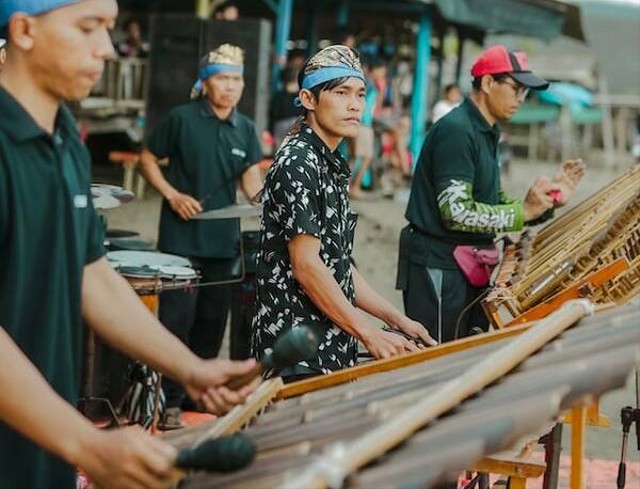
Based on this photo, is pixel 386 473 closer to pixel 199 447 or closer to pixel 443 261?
pixel 199 447

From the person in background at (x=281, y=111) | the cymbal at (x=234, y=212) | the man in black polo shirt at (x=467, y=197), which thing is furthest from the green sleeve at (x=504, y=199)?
the person in background at (x=281, y=111)

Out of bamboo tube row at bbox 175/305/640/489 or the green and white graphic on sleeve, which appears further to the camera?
the green and white graphic on sleeve

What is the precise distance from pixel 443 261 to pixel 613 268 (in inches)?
60.2

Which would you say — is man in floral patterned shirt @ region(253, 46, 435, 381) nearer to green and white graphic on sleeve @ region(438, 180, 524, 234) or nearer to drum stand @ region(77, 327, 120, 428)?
green and white graphic on sleeve @ region(438, 180, 524, 234)

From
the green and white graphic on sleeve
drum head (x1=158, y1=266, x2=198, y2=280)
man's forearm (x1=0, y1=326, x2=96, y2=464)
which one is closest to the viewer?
man's forearm (x1=0, y1=326, x2=96, y2=464)

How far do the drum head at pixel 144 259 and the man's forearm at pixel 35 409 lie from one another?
3766 millimetres

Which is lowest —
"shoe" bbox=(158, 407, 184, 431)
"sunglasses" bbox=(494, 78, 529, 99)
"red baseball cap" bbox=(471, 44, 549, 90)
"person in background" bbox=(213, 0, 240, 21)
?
"shoe" bbox=(158, 407, 184, 431)

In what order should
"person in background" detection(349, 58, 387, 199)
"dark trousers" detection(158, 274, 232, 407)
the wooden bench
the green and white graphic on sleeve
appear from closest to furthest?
1. the wooden bench
2. the green and white graphic on sleeve
3. "dark trousers" detection(158, 274, 232, 407)
4. "person in background" detection(349, 58, 387, 199)

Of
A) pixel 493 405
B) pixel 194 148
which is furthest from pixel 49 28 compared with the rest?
pixel 194 148

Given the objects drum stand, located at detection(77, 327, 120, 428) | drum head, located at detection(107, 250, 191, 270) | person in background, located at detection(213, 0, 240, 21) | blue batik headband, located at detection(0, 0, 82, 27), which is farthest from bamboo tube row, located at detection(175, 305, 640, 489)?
person in background, located at detection(213, 0, 240, 21)

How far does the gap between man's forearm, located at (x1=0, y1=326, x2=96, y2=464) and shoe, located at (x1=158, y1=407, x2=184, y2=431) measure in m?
4.64

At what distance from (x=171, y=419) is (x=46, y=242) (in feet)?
15.2

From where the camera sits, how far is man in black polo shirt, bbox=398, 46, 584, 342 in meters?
5.88

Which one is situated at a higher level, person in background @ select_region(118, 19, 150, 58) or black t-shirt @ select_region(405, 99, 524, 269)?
person in background @ select_region(118, 19, 150, 58)
